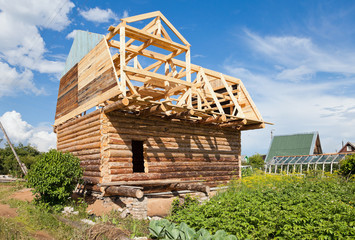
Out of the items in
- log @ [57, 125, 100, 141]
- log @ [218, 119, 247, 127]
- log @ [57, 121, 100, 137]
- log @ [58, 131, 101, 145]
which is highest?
log @ [218, 119, 247, 127]

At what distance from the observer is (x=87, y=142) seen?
1349 centimetres

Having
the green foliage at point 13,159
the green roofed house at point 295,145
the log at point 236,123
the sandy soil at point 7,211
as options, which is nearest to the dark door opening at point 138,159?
the log at point 236,123

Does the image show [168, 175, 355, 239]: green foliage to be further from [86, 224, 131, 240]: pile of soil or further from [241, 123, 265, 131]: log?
[241, 123, 265, 131]: log

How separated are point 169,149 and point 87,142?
3978 mm

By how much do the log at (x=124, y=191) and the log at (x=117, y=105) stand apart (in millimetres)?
3067

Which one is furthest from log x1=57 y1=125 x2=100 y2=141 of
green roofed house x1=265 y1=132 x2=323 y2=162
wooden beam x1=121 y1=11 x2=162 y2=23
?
green roofed house x1=265 y1=132 x2=323 y2=162

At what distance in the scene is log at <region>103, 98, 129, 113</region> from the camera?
34.3ft

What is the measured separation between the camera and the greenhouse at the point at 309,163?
26109 mm

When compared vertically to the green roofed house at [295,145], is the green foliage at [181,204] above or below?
below

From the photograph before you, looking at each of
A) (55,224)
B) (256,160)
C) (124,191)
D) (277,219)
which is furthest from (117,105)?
(256,160)

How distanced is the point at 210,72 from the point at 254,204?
10691mm

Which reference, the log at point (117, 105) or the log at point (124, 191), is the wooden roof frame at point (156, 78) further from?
the log at point (124, 191)

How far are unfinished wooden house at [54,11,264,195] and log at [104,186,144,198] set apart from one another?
31cm

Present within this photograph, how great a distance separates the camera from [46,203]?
1103 centimetres
